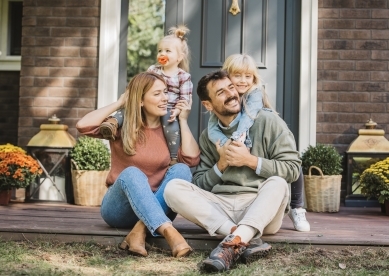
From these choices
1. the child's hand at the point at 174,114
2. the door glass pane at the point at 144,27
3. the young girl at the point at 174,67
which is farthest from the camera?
the door glass pane at the point at 144,27

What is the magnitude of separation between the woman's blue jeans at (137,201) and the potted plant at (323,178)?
6.47 feet

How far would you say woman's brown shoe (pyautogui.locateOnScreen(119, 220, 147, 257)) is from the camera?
10.5ft

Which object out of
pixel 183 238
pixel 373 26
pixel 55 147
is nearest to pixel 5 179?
pixel 55 147

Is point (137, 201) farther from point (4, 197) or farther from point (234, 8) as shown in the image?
point (234, 8)

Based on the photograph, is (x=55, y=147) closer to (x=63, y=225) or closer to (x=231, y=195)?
(x=63, y=225)

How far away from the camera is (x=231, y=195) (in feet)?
11.1

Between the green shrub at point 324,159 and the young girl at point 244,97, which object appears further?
the green shrub at point 324,159

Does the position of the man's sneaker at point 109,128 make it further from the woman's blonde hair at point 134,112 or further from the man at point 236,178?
the man at point 236,178

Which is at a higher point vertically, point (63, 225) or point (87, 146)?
point (87, 146)

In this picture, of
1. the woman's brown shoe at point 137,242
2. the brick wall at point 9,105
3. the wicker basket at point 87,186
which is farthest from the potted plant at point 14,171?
the woman's brown shoe at point 137,242

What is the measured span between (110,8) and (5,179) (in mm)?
1803

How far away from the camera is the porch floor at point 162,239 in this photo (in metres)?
3.37

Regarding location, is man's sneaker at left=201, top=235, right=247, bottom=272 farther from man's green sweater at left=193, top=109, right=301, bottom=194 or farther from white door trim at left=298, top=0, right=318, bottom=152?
white door trim at left=298, top=0, right=318, bottom=152

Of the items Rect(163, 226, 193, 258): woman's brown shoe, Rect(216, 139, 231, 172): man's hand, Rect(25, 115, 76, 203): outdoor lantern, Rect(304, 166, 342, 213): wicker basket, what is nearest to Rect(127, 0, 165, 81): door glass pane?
Rect(25, 115, 76, 203): outdoor lantern
